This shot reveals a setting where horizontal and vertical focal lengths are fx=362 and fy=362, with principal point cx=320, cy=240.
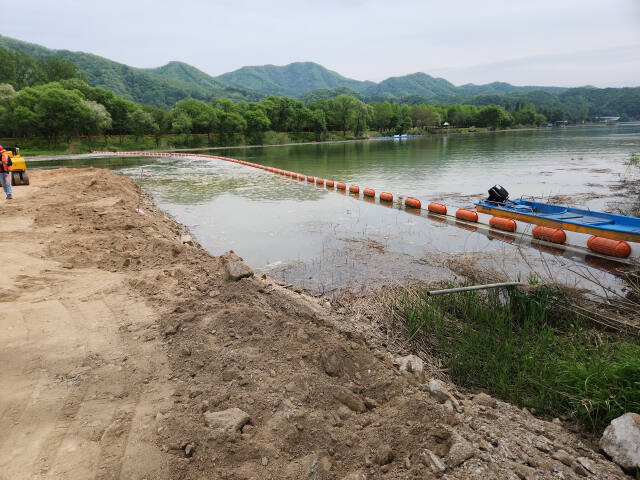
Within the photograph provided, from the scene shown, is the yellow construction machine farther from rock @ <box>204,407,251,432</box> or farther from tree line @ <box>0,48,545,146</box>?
tree line @ <box>0,48,545,146</box>

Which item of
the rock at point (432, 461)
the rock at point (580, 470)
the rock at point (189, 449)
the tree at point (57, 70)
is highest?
the tree at point (57, 70)

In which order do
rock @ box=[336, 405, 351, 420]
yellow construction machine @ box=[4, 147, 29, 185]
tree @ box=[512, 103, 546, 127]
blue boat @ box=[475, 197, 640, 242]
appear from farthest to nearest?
1. tree @ box=[512, 103, 546, 127]
2. yellow construction machine @ box=[4, 147, 29, 185]
3. blue boat @ box=[475, 197, 640, 242]
4. rock @ box=[336, 405, 351, 420]

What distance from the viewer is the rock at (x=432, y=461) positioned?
8.86 ft

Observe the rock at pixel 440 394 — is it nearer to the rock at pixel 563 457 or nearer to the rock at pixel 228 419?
the rock at pixel 563 457

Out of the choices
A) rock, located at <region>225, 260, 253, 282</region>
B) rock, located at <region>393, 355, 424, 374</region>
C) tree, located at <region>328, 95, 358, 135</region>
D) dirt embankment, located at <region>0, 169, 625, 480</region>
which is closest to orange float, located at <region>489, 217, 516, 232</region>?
dirt embankment, located at <region>0, 169, 625, 480</region>

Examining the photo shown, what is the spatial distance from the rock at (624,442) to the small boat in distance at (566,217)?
8.87 m

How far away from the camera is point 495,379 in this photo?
14.9 feet

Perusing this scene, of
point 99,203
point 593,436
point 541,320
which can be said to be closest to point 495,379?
point 593,436

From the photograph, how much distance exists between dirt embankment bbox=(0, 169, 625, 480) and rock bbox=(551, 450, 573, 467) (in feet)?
0.06

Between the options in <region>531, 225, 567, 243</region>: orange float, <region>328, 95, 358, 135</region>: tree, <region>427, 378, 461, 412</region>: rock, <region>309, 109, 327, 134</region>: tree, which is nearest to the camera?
<region>427, 378, 461, 412</region>: rock

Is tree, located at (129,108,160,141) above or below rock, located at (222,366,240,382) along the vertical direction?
above

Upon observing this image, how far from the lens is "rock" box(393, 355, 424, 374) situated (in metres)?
4.40

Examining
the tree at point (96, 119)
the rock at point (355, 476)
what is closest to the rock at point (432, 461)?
the rock at point (355, 476)

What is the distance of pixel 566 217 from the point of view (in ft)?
39.2
